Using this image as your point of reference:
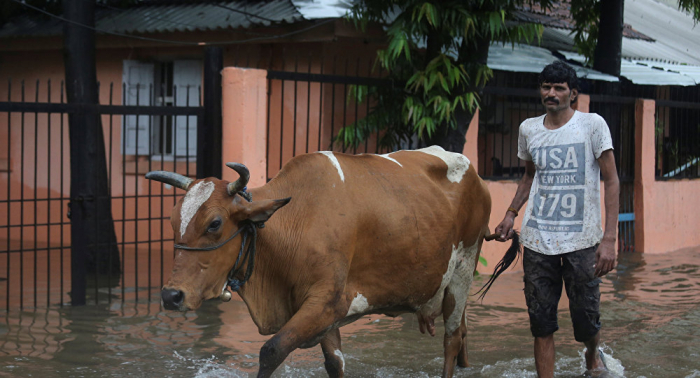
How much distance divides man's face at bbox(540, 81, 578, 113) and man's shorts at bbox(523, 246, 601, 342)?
842 millimetres

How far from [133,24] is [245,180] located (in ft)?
25.3

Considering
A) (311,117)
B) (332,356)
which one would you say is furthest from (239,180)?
(311,117)

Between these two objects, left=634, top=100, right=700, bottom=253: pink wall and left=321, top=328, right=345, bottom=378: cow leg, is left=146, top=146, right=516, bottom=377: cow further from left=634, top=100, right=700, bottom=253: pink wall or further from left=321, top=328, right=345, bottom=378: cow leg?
left=634, top=100, right=700, bottom=253: pink wall

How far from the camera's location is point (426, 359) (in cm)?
605

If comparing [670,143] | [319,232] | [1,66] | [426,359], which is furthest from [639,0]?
[319,232]

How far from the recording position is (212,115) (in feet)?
25.3

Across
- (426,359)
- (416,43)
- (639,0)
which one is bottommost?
(426,359)

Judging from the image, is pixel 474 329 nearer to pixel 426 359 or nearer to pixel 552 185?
pixel 426 359

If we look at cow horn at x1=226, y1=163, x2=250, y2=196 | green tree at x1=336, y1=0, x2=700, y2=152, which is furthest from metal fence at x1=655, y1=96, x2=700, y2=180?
cow horn at x1=226, y1=163, x2=250, y2=196

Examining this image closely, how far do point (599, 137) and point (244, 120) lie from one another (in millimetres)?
3766

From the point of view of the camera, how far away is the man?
470 cm

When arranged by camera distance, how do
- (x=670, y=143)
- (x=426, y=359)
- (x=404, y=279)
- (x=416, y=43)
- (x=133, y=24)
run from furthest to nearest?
(x=670, y=143), (x=133, y=24), (x=416, y=43), (x=426, y=359), (x=404, y=279)

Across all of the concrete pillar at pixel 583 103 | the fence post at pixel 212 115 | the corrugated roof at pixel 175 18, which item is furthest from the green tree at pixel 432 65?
the concrete pillar at pixel 583 103

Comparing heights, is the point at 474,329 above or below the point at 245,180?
below
